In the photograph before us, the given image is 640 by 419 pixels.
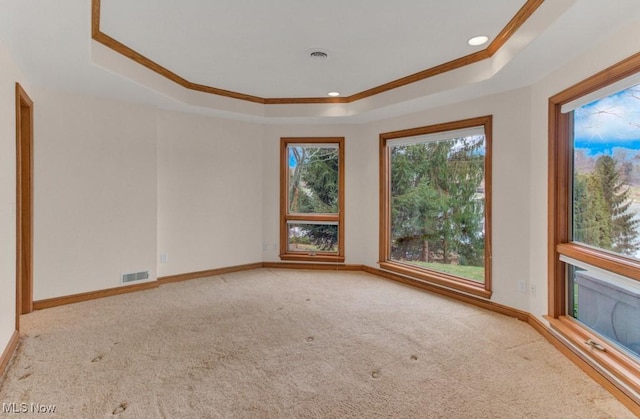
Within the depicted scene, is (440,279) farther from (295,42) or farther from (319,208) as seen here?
(295,42)

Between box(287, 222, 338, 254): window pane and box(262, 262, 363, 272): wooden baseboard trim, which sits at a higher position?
box(287, 222, 338, 254): window pane

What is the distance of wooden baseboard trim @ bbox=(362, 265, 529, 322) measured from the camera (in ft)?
10.3

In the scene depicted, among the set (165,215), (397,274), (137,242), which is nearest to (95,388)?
(137,242)

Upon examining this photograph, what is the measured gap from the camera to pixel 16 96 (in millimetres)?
2572

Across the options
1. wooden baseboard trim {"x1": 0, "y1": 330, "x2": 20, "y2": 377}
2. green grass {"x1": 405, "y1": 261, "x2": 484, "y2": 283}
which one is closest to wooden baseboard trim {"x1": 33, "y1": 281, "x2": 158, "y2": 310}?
wooden baseboard trim {"x1": 0, "y1": 330, "x2": 20, "y2": 377}

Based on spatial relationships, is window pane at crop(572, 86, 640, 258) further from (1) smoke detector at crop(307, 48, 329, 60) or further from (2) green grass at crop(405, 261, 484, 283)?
(1) smoke detector at crop(307, 48, 329, 60)

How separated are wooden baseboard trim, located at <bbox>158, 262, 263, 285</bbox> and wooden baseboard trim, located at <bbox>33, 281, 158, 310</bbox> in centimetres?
19

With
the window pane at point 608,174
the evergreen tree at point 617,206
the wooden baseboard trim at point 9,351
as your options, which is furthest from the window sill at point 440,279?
the wooden baseboard trim at point 9,351

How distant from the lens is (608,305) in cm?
222

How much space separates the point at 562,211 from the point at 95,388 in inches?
136

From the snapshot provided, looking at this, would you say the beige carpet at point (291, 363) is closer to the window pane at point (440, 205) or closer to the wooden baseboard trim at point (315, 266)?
the window pane at point (440, 205)

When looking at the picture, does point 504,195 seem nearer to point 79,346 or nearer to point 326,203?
point 326,203

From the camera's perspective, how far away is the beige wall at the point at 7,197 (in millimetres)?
2223

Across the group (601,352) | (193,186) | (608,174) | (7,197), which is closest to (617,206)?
(608,174)
